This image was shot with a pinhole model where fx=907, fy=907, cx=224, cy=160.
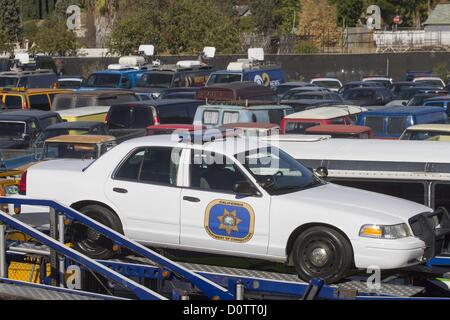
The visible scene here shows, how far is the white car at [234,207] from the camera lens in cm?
845

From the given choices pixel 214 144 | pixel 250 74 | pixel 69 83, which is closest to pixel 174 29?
pixel 69 83

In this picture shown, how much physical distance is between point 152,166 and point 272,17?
59.7 metres

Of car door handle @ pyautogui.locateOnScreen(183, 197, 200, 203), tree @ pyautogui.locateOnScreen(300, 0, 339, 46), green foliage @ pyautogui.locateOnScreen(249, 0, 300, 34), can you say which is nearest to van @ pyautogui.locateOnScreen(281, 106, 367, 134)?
car door handle @ pyautogui.locateOnScreen(183, 197, 200, 203)

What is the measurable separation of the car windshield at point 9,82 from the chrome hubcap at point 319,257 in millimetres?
23988

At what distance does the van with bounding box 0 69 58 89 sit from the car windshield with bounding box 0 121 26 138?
11.0m

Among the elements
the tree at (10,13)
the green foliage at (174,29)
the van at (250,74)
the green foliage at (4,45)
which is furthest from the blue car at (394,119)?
the tree at (10,13)

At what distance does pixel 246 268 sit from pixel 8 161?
24.8ft

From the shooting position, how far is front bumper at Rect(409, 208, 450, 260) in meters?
8.62

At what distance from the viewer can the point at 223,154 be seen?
29.9ft

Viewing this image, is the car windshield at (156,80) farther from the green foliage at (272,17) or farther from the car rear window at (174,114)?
the green foliage at (272,17)

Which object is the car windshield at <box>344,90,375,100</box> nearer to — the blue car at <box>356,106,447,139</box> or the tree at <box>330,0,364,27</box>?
the blue car at <box>356,106,447,139</box>
